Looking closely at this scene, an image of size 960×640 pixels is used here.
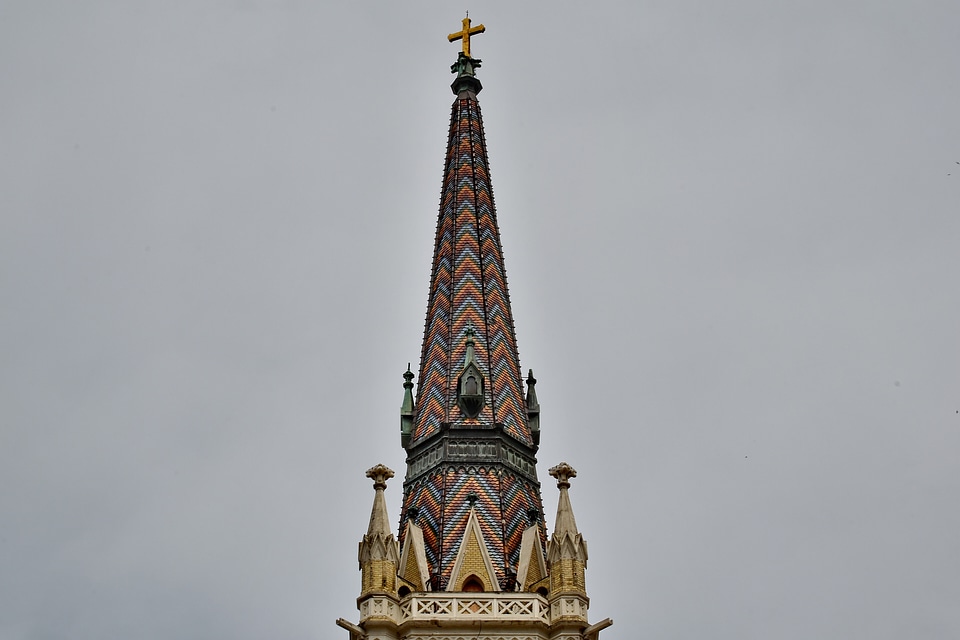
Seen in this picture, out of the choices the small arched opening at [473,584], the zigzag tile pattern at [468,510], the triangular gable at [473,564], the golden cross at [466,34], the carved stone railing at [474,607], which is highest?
the golden cross at [466,34]

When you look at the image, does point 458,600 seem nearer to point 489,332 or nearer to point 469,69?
point 489,332

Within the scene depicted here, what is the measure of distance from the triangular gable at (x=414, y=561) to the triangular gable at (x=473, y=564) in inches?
28.5

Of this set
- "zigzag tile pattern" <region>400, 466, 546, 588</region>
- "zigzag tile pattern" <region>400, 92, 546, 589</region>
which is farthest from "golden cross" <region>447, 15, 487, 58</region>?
"zigzag tile pattern" <region>400, 466, 546, 588</region>

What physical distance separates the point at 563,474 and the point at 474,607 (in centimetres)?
433

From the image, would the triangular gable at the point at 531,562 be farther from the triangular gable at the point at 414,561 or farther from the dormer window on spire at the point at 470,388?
the dormer window on spire at the point at 470,388

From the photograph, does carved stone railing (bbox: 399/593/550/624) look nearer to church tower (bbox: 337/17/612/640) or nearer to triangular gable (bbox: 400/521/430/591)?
church tower (bbox: 337/17/612/640)

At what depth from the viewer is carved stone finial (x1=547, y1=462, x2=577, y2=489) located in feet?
152

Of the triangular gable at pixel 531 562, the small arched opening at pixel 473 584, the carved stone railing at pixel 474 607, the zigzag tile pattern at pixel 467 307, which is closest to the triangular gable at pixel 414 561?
the small arched opening at pixel 473 584

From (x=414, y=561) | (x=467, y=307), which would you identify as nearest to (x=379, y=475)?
(x=414, y=561)

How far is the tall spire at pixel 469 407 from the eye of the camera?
47.0 meters

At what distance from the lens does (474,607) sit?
4406 centimetres

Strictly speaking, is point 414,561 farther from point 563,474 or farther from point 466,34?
point 466,34

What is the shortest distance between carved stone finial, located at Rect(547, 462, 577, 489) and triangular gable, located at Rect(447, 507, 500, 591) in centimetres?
233

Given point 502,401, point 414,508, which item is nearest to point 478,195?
point 502,401
